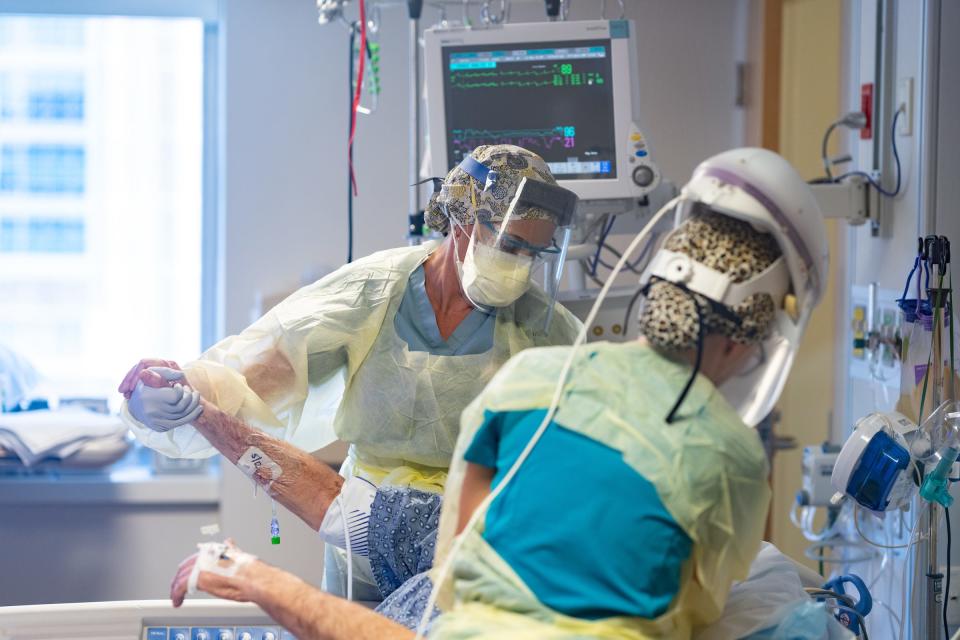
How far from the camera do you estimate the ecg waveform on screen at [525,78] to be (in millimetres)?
2453

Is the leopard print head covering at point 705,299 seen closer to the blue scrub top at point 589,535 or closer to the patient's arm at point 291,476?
the blue scrub top at point 589,535

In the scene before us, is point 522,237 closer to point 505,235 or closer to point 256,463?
point 505,235

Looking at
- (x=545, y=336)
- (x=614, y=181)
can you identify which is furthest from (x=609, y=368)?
(x=614, y=181)

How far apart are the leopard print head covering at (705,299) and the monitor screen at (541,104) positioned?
46.9 inches

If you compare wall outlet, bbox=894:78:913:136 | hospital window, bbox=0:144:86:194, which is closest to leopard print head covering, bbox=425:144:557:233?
wall outlet, bbox=894:78:913:136

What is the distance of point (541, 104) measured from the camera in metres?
2.46

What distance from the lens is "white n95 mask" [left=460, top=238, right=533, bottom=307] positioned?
6.38ft

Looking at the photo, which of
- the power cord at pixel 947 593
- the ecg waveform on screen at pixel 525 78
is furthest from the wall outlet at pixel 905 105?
the power cord at pixel 947 593

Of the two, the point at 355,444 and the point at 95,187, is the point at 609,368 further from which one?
the point at 95,187

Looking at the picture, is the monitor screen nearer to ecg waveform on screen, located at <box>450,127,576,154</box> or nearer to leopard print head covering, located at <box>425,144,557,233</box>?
ecg waveform on screen, located at <box>450,127,576,154</box>

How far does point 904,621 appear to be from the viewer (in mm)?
2254

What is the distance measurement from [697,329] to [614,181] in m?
1.25

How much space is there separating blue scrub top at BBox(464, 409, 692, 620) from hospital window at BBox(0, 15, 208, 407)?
2.69 metres

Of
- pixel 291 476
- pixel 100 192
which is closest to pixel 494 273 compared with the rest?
pixel 291 476
